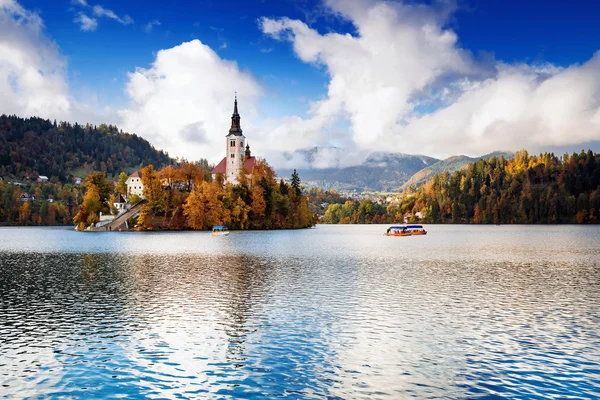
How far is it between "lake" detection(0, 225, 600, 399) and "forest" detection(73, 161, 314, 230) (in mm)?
121721

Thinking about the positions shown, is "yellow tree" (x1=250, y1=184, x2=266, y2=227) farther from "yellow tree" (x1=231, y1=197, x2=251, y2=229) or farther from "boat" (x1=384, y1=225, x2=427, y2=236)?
"boat" (x1=384, y1=225, x2=427, y2=236)

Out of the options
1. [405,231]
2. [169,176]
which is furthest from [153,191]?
[405,231]

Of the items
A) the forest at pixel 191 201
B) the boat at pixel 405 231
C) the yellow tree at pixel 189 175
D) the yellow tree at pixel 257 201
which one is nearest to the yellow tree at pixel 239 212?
the forest at pixel 191 201

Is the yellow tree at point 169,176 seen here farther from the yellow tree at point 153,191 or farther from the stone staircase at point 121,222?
the stone staircase at point 121,222

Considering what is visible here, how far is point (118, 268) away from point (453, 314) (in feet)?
139

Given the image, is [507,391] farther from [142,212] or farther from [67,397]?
[142,212]

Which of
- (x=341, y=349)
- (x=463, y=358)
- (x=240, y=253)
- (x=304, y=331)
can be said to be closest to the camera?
(x=463, y=358)

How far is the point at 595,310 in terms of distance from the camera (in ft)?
116

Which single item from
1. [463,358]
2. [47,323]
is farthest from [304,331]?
[47,323]

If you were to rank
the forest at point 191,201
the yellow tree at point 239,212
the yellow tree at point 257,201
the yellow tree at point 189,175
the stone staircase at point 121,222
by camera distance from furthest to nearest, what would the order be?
1. the yellow tree at point 189,175
2. the yellow tree at point 257,201
3. the stone staircase at point 121,222
4. the yellow tree at point 239,212
5. the forest at point 191,201

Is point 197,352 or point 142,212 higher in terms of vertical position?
point 142,212

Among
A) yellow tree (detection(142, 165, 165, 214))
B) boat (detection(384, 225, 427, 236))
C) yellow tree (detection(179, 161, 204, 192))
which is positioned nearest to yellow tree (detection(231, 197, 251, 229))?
yellow tree (detection(179, 161, 204, 192))

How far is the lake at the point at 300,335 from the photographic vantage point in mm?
20875

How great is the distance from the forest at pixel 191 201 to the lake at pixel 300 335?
122m
